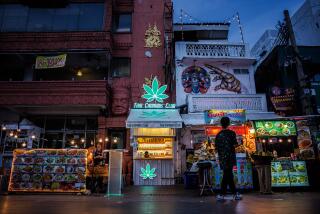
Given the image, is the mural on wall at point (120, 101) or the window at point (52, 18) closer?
the mural on wall at point (120, 101)

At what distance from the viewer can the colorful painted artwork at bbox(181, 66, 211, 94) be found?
1411 cm

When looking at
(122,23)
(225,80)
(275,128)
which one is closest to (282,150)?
(275,128)

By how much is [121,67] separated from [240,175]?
9.84m

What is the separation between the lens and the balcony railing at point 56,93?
536 inches

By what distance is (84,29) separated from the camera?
14.9 meters

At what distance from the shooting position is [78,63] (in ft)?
52.0

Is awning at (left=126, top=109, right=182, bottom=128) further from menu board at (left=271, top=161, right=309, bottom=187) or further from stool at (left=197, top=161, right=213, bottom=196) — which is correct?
menu board at (left=271, top=161, right=309, bottom=187)

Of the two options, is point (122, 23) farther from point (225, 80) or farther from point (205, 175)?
point (205, 175)

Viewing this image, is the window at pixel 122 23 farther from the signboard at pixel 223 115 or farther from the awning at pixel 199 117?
the signboard at pixel 223 115

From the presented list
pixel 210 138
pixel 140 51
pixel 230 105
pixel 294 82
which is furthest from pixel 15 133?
pixel 294 82

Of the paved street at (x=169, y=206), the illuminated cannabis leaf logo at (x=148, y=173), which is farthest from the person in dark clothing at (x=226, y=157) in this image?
the illuminated cannabis leaf logo at (x=148, y=173)

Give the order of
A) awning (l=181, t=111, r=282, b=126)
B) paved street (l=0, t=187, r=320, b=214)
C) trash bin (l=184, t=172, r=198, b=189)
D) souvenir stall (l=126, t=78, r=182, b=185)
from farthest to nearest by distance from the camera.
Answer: awning (l=181, t=111, r=282, b=126) < souvenir stall (l=126, t=78, r=182, b=185) < trash bin (l=184, t=172, r=198, b=189) < paved street (l=0, t=187, r=320, b=214)

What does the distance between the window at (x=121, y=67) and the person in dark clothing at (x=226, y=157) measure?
973 cm

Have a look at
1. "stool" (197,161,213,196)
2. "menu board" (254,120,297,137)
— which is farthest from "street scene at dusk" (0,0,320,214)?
"stool" (197,161,213,196)
